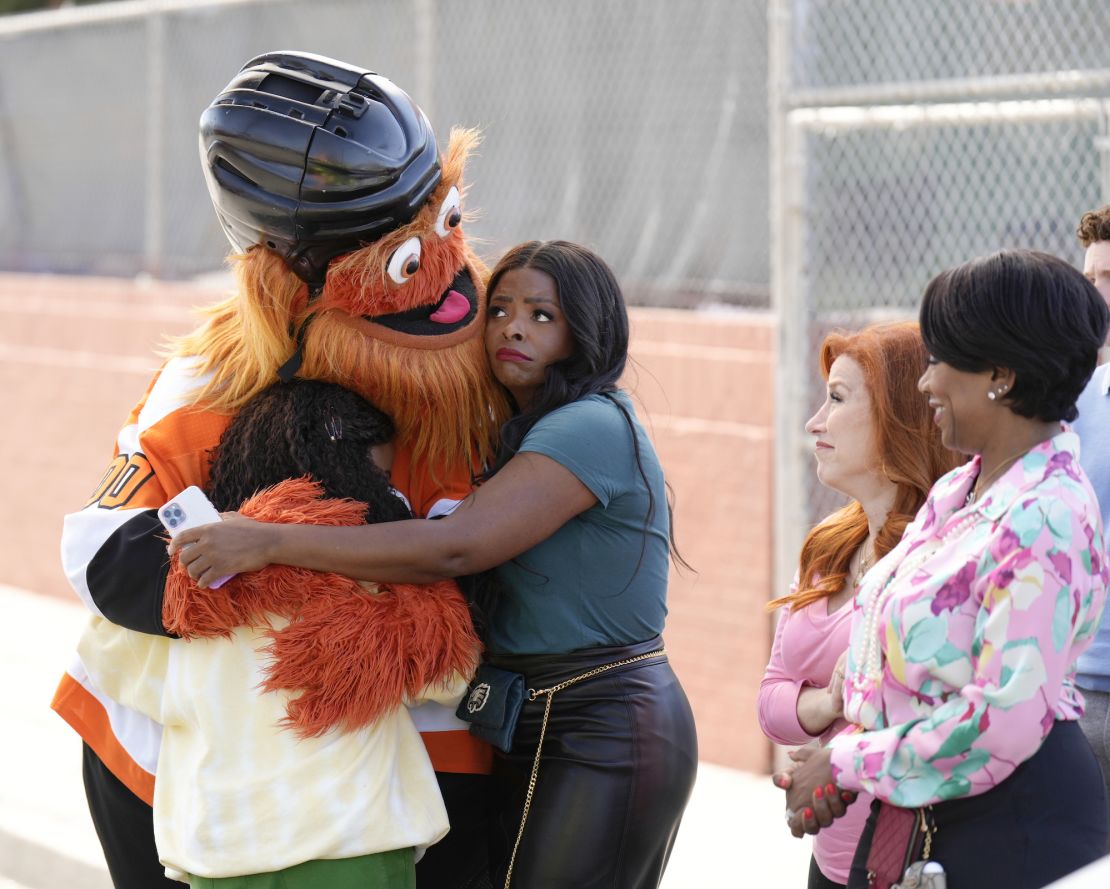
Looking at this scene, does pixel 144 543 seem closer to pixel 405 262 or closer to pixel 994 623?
A: pixel 405 262

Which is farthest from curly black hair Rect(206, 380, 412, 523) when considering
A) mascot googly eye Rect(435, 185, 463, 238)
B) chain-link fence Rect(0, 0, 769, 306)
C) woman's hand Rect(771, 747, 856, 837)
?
chain-link fence Rect(0, 0, 769, 306)

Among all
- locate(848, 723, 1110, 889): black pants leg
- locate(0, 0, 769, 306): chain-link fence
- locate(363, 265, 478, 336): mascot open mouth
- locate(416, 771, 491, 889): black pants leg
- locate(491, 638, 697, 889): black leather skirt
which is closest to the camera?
locate(848, 723, 1110, 889): black pants leg

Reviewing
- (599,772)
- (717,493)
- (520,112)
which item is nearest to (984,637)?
(599,772)

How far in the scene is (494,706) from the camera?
2.71 metres

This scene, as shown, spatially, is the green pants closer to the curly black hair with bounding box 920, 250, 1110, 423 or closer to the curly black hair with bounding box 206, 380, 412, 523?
the curly black hair with bounding box 206, 380, 412, 523

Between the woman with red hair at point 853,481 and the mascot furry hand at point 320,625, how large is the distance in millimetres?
666

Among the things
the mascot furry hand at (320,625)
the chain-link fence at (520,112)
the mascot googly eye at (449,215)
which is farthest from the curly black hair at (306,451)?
the chain-link fence at (520,112)

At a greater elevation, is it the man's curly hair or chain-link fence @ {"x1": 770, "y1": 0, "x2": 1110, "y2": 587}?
the man's curly hair

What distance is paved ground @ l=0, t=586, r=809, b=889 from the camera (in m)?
4.73

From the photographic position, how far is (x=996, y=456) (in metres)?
2.12

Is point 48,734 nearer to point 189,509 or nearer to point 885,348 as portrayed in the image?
point 189,509

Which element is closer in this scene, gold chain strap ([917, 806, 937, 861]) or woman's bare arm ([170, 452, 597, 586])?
gold chain strap ([917, 806, 937, 861])

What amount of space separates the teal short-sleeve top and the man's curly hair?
1.03m

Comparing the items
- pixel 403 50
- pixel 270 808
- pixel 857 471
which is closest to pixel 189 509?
pixel 270 808
